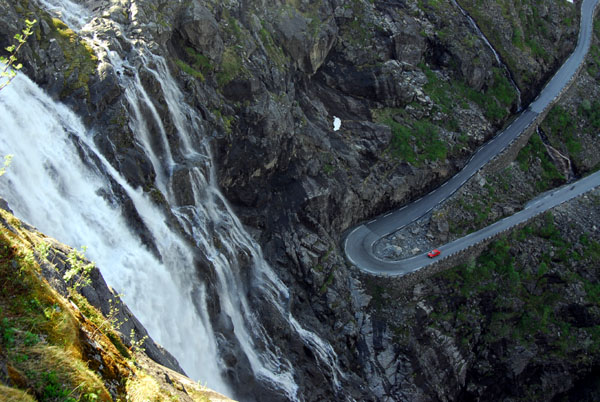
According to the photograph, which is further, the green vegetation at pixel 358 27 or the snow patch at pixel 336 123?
the green vegetation at pixel 358 27

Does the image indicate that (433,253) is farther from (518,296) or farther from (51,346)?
(51,346)

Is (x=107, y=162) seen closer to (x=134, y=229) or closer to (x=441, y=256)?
(x=134, y=229)

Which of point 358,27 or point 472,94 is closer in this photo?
point 358,27

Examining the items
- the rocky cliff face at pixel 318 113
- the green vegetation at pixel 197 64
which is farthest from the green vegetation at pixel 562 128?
the green vegetation at pixel 197 64

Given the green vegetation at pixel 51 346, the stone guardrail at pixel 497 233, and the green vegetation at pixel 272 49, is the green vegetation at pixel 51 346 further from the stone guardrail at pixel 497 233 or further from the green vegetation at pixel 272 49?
the green vegetation at pixel 272 49

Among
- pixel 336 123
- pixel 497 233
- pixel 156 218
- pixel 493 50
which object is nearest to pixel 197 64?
pixel 156 218

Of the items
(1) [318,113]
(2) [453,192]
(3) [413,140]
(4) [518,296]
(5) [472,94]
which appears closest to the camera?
(4) [518,296]
